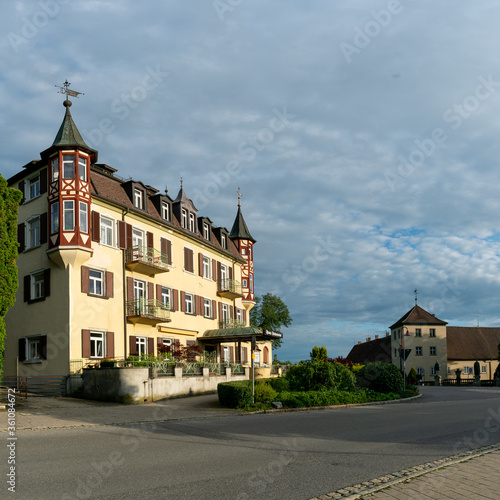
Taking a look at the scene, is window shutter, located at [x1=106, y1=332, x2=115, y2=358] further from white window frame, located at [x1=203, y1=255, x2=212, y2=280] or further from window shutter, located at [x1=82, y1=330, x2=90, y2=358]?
white window frame, located at [x1=203, y1=255, x2=212, y2=280]

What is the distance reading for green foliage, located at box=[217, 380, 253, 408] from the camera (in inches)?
858

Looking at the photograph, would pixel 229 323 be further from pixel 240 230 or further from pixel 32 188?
pixel 32 188

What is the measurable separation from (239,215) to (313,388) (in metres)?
24.6

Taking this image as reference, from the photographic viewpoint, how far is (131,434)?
46.6ft

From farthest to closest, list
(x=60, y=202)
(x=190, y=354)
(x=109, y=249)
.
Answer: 1. (x=190, y=354)
2. (x=109, y=249)
3. (x=60, y=202)

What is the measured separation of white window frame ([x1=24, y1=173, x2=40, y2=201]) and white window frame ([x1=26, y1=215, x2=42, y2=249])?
1.19 meters

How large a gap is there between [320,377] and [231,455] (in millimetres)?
16459

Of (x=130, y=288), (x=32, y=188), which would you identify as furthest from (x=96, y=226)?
(x=32, y=188)

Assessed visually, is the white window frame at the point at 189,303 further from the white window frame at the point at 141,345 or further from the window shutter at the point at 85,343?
the window shutter at the point at 85,343

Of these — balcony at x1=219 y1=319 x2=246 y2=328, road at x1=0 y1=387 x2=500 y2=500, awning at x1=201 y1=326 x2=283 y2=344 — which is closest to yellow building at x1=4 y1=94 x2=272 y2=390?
awning at x1=201 y1=326 x2=283 y2=344

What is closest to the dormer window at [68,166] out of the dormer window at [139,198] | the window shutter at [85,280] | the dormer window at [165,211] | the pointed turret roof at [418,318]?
the window shutter at [85,280]

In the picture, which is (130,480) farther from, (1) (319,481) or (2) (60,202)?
(2) (60,202)

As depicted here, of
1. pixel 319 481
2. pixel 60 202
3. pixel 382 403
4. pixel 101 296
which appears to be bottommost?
pixel 382 403

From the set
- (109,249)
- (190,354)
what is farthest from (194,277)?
(109,249)
